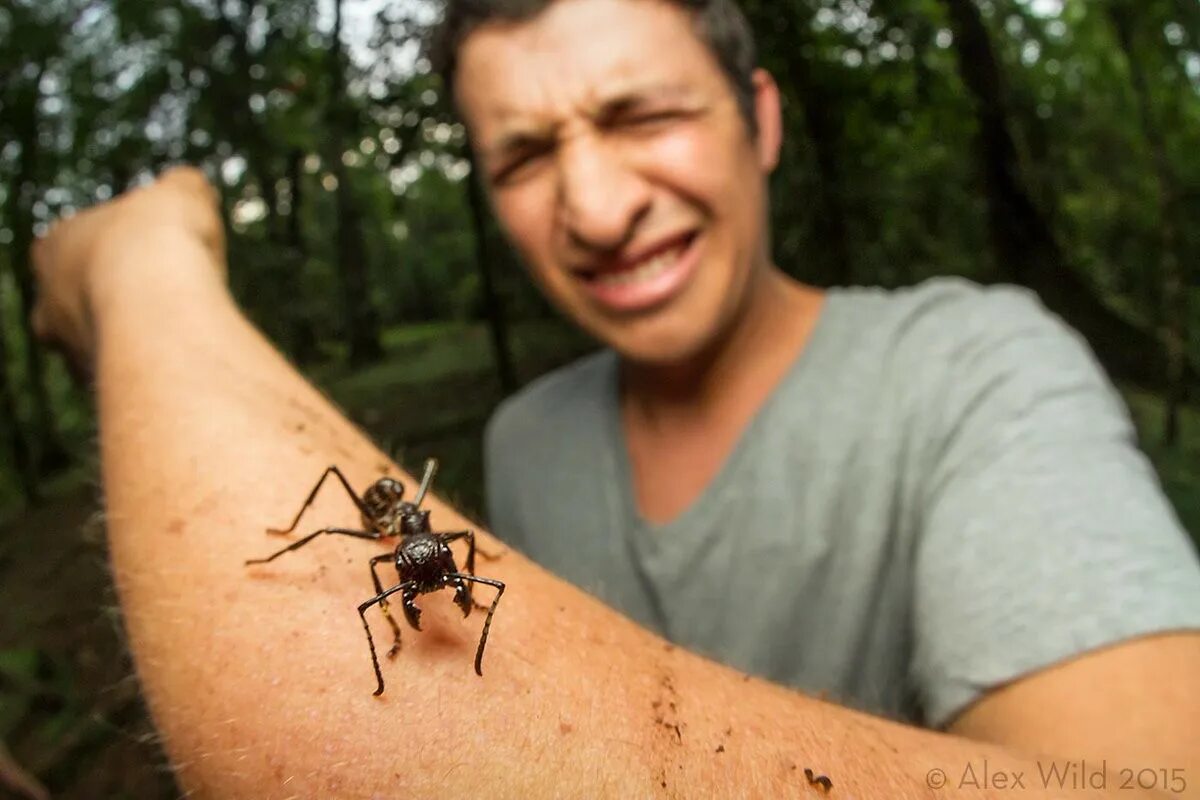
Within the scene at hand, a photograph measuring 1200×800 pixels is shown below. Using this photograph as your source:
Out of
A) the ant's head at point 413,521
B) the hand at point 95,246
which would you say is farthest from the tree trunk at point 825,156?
the ant's head at point 413,521

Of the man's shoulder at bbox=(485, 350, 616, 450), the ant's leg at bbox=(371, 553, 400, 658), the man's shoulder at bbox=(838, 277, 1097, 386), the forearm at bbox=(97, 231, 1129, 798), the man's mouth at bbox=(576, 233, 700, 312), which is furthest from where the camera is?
the man's shoulder at bbox=(485, 350, 616, 450)

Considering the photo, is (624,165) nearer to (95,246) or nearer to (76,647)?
(95,246)

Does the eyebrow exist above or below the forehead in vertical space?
below

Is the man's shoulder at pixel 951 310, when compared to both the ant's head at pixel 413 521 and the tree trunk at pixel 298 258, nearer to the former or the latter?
the ant's head at pixel 413 521

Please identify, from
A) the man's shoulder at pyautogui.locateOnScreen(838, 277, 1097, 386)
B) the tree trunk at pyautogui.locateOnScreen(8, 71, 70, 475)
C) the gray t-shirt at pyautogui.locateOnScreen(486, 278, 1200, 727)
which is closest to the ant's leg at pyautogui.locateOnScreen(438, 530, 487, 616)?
the gray t-shirt at pyautogui.locateOnScreen(486, 278, 1200, 727)

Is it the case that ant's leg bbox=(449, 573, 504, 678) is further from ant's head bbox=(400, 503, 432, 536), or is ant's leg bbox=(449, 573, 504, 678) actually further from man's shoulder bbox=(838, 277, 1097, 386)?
man's shoulder bbox=(838, 277, 1097, 386)

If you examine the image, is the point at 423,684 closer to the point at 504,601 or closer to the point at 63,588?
the point at 504,601
